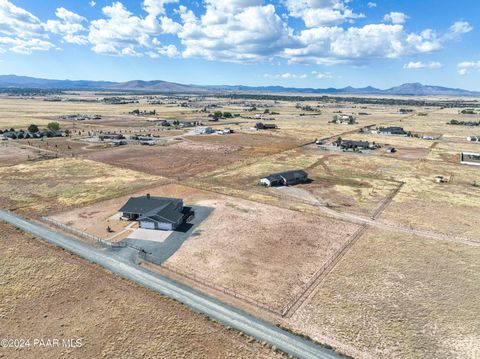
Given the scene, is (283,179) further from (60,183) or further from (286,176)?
(60,183)

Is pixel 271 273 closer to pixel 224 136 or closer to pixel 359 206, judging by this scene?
pixel 359 206

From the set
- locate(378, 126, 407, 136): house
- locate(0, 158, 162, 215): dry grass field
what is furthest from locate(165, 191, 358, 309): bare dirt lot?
locate(378, 126, 407, 136): house

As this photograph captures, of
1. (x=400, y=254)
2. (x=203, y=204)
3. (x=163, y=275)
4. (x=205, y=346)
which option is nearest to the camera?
(x=205, y=346)

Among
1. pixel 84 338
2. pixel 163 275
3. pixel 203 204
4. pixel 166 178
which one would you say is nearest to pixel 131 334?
pixel 84 338

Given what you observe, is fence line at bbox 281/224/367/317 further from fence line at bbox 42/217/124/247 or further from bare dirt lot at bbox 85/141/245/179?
bare dirt lot at bbox 85/141/245/179

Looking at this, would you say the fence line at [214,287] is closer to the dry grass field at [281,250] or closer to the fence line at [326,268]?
the dry grass field at [281,250]

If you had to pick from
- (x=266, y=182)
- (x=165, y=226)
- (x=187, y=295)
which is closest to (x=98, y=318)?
(x=187, y=295)
